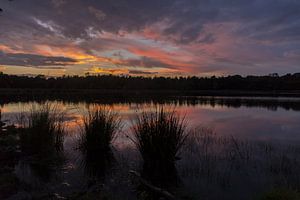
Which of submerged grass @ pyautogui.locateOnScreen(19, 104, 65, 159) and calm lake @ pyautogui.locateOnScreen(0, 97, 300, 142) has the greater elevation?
submerged grass @ pyautogui.locateOnScreen(19, 104, 65, 159)

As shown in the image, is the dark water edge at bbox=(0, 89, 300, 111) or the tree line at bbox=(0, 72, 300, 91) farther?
the tree line at bbox=(0, 72, 300, 91)

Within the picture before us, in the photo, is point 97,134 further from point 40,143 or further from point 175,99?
point 175,99

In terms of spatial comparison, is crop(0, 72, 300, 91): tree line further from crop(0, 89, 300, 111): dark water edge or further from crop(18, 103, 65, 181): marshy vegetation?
crop(18, 103, 65, 181): marshy vegetation

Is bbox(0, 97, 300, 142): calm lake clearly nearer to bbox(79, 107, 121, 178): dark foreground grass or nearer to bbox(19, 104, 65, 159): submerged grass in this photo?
bbox(79, 107, 121, 178): dark foreground grass

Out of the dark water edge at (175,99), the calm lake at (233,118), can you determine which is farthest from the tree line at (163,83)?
the calm lake at (233,118)

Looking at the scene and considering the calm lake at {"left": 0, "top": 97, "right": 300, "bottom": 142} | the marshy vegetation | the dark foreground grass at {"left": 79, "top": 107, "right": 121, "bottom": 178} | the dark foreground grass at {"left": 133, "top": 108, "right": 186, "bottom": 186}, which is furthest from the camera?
the calm lake at {"left": 0, "top": 97, "right": 300, "bottom": 142}

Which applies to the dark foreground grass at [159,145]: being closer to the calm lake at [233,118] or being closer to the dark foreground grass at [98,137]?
A: the calm lake at [233,118]

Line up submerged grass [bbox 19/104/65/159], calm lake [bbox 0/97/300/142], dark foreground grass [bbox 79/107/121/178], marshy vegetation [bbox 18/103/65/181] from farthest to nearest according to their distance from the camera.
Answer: calm lake [bbox 0/97/300/142] < dark foreground grass [bbox 79/107/121/178] < submerged grass [bbox 19/104/65/159] < marshy vegetation [bbox 18/103/65/181]

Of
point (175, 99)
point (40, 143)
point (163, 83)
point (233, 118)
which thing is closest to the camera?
point (40, 143)

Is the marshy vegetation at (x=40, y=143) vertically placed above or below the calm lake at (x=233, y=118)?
above


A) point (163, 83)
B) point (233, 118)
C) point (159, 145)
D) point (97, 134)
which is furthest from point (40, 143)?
point (163, 83)

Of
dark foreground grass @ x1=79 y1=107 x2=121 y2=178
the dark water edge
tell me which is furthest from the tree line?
dark foreground grass @ x1=79 y1=107 x2=121 y2=178

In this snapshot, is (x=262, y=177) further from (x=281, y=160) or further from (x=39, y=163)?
(x=39, y=163)

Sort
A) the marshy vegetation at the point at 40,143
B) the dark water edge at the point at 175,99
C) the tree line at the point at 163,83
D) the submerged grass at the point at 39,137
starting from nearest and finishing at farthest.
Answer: the marshy vegetation at the point at 40,143, the submerged grass at the point at 39,137, the dark water edge at the point at 175,99, the tree line at the point at 163,83
